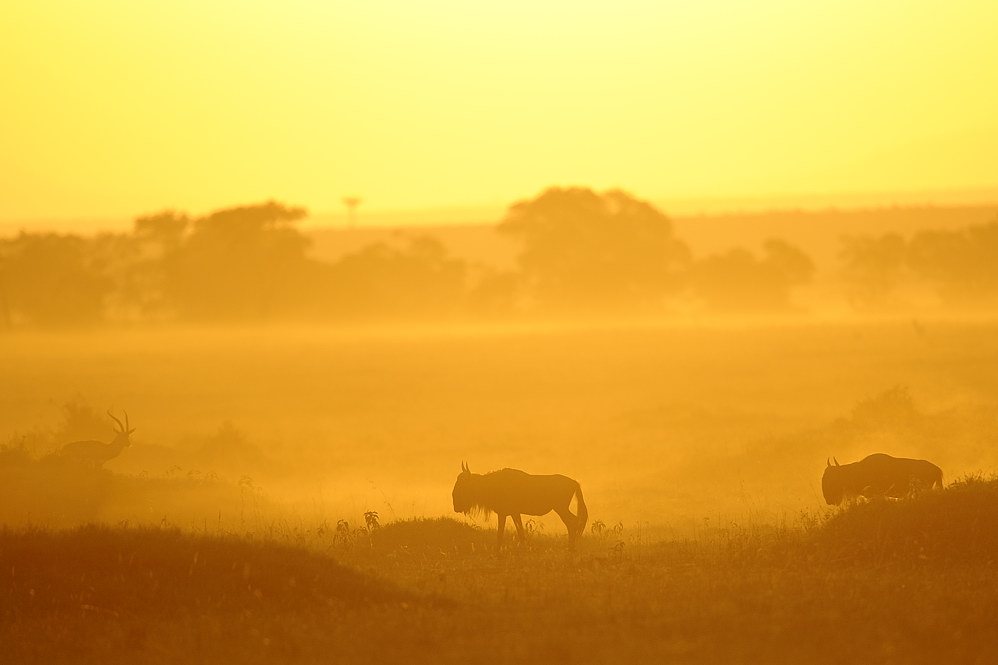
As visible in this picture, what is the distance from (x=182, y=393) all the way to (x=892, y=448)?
91.0 feet

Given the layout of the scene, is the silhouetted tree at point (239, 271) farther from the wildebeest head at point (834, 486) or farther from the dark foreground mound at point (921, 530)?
the dark foreground mound at point (921, 530)

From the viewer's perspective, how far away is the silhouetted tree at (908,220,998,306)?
76.4m

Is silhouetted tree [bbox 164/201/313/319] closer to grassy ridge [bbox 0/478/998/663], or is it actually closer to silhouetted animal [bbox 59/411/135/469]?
silhouetted animal [bbox 59/411/135/469]

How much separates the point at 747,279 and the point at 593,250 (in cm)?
1021

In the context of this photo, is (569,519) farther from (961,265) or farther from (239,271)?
(961,265)

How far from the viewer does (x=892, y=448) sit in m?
25.8

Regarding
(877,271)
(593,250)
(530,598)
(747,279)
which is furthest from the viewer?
(877,271)

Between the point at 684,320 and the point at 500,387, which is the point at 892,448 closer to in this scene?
the point at 500,387

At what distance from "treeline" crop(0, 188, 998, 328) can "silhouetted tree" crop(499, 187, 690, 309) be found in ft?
0.31

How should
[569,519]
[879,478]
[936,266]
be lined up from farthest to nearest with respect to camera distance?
[936,266] → [879,478] → [569,519]

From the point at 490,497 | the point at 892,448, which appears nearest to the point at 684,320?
the point at 892,448

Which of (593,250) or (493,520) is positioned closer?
(493,520)

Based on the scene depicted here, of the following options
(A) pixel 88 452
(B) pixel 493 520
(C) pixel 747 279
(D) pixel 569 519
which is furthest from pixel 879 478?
(C) pixel 747 279

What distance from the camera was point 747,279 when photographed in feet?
249
